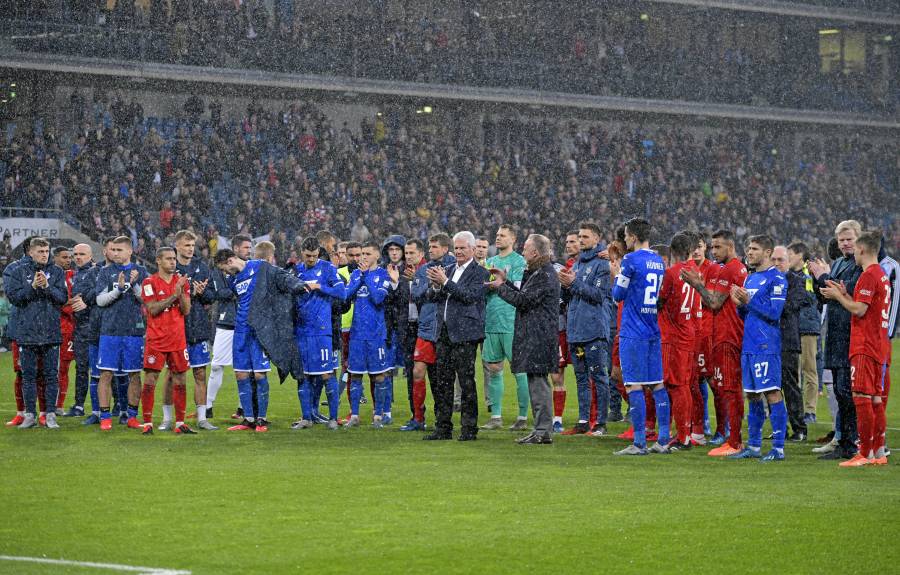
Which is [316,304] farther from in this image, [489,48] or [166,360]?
[489,48]

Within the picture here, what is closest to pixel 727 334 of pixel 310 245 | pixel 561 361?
pixel 561 361

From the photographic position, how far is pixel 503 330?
15.1 metres

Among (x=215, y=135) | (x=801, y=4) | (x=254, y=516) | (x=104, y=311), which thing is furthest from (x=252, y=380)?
(x=801, y=4)

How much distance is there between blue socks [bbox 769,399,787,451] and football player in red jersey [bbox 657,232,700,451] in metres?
0.89

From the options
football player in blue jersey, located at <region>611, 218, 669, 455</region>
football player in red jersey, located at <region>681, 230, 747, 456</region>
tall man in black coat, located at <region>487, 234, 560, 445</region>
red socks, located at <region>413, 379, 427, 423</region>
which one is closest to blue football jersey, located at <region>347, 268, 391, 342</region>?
red socks, located at <region>413, 379, 427, 423</region>

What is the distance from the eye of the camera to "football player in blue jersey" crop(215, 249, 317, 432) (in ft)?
47.8

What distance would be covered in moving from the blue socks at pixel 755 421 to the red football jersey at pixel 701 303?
46.1 inches

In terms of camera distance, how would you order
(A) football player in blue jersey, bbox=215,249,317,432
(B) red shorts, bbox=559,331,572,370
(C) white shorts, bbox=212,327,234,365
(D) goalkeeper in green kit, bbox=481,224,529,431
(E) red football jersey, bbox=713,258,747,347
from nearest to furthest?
(E) red football jersey, bbox=713,258,747,347
(A) football player in blue jersey, bbox=215,249,317,432
(D) goalkeeper in green kit, bbox=481,224,529,431
(B) red shorts, bbox=559,331,572,370
(C) white shorts, bbox=212,327,234,365

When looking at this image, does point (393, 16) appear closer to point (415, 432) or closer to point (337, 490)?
point (415, 432)

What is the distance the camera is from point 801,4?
49656 mm

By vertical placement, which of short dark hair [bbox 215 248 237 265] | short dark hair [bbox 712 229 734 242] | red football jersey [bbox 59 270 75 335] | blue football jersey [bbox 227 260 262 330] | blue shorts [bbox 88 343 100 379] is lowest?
blue shorts [bbox 88 343 100 379]

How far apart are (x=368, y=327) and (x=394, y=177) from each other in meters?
24.4

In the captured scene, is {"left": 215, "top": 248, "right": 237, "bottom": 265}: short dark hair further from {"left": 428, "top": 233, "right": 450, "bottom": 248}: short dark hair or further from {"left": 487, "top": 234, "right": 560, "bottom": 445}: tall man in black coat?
{"left": 487, "top": 234, "right": 560, "bottom": 445}: tall man in black coat

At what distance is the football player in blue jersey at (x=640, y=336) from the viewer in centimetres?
1255
